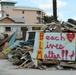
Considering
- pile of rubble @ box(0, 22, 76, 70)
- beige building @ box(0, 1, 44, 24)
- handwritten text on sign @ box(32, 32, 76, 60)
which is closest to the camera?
pile of rubble @ box(0, 22, 76, 70)

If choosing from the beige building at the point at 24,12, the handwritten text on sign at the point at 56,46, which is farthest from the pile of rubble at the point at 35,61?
the beige building at the point at 24,12

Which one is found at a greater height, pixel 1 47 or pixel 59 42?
pixel 59 42

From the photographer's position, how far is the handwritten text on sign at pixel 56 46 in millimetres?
15438

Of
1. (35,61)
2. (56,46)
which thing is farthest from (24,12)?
(35,61)

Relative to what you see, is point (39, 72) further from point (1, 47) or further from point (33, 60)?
point (1, 47)

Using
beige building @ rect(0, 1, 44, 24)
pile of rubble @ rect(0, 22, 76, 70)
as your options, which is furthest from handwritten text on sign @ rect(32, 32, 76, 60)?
beige building @ rect(0, 1, 44, 24)

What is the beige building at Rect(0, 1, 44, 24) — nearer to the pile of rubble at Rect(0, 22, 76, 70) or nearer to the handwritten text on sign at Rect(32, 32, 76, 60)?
the pile of rubble at Rect(0, 22, 76, 70)

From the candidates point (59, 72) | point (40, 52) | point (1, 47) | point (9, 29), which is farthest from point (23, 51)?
point (9, 29)

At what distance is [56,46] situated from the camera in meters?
A: 15.6

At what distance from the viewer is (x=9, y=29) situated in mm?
62406

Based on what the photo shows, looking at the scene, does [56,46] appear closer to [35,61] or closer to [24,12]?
[35,61]

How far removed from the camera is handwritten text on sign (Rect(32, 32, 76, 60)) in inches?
608

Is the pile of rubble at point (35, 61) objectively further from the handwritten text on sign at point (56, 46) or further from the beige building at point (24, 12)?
the beige building at point (24, 12)

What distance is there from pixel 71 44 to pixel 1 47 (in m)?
8.56
